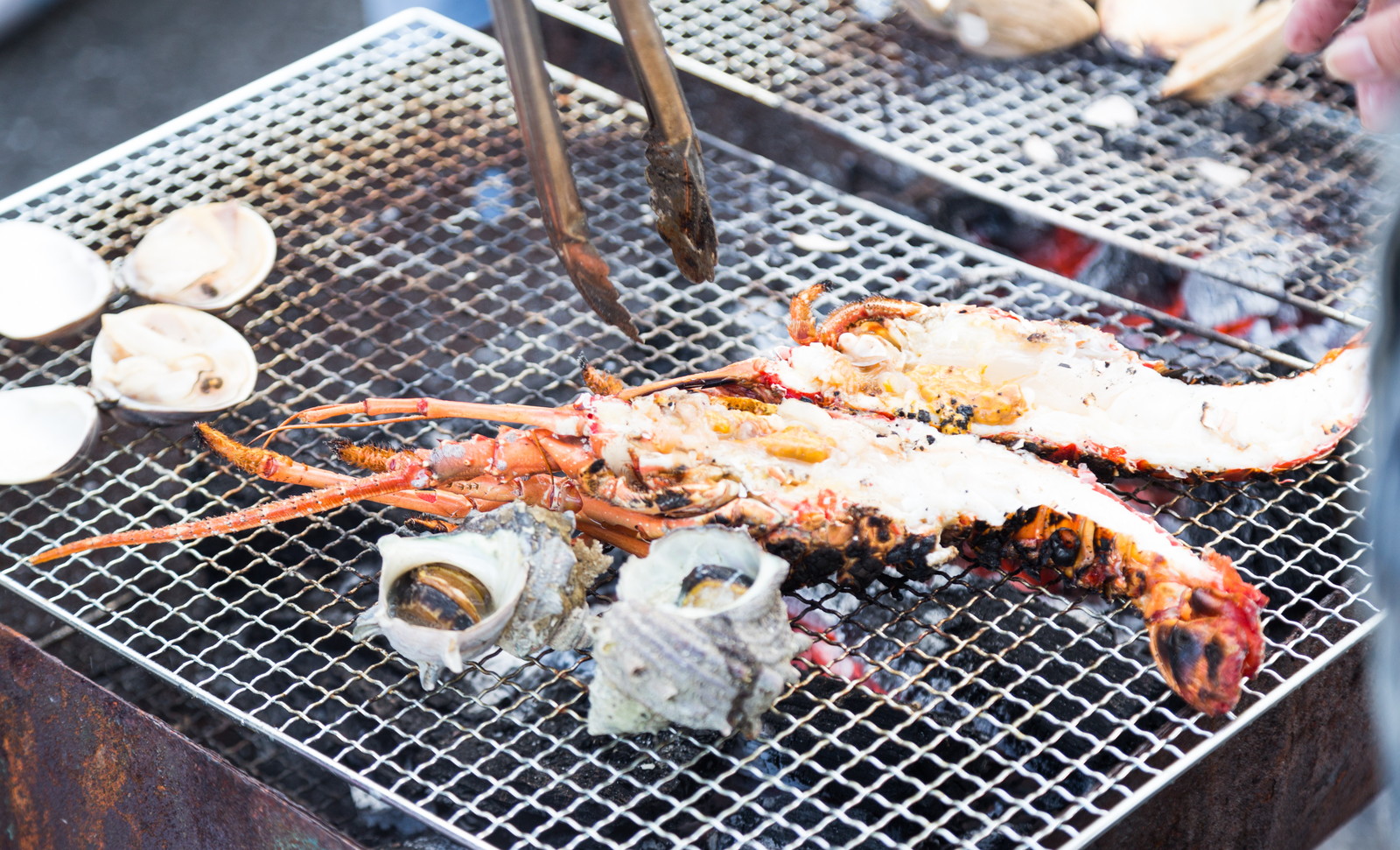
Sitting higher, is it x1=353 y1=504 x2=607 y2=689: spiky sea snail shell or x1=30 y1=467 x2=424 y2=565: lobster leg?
x1=30 y1=467 x2=424 y2=565: lobster leg

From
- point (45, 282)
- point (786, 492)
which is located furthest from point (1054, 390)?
point (45, 282)

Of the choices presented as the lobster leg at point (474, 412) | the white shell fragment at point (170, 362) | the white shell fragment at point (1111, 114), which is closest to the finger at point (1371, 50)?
the lobster leg at point (474, 412)

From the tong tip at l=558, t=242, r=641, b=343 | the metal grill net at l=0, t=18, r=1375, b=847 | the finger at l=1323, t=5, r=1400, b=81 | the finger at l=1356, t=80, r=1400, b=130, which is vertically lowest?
the metal grill net at l=0, t=18, r=1375, b=847

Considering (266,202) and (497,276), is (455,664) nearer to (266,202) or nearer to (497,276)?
(497,276)

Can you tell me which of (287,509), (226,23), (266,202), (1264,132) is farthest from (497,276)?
(226,23)

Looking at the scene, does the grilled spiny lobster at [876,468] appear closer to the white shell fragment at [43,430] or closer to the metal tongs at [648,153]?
the metal tongs at [648,153]

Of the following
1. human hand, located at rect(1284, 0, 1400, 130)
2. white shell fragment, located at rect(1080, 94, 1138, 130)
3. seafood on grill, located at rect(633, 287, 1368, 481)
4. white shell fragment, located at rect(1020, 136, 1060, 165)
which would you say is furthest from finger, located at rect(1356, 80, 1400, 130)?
white shell fragment, located at rect(1080, 94, 1138, 130)

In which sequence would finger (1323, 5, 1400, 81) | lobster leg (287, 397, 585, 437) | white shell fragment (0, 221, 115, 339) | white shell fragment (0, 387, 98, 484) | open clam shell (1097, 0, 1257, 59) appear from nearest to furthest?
finger (1323, 5, 1400, 81) → lobster leg (287, 397, 585, 437) → white shell fragment (0, 387, 98, 484) → white shell fragment (0, 221, 115, 339) → open clam shell (1097, 0, 1257, 59)

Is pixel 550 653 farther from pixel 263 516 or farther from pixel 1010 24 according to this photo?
pixel 1010 24

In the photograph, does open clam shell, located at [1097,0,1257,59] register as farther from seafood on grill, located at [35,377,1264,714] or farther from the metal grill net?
seafood on grill, located at [35,377,1264,714]
